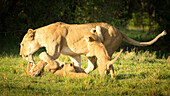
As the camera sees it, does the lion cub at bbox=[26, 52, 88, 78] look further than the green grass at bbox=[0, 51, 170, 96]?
Yes

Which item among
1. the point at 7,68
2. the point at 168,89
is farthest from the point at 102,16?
the point at 168,89

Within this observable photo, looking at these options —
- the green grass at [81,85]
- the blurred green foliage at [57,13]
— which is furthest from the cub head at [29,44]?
the blurred green foliage at [57,13]

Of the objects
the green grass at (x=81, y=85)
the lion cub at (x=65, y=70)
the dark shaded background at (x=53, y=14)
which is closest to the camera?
the green grass at (x=81, y=85)

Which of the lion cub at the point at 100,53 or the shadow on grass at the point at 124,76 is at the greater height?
the lion cub at the point at 100,53

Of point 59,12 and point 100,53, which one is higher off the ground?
point 59,12

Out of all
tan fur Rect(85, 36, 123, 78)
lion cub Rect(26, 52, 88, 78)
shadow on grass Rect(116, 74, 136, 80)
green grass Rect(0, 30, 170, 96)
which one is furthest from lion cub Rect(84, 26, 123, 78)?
lion cub Rect(26, 52, 88, 78)

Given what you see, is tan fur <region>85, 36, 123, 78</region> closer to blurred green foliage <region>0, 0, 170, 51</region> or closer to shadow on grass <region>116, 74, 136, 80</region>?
shadow on grass <region>116, 74, 136, 80</region>

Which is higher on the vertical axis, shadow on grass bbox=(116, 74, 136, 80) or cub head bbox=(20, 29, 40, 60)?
cub head bbox=(20, 29, 40, 60)

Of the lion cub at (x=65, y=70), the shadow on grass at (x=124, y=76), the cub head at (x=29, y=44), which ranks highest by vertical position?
the cub head at (x=29, y=44)

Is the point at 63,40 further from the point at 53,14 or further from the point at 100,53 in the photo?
the point at 53,14

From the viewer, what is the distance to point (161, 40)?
1606 centimetres

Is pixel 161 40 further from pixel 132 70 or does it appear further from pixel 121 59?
pixel 132 70

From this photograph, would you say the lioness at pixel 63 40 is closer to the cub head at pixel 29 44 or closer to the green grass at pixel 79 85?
the cub head at pixel 29 44

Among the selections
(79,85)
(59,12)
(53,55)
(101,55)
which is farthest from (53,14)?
(79,85)
